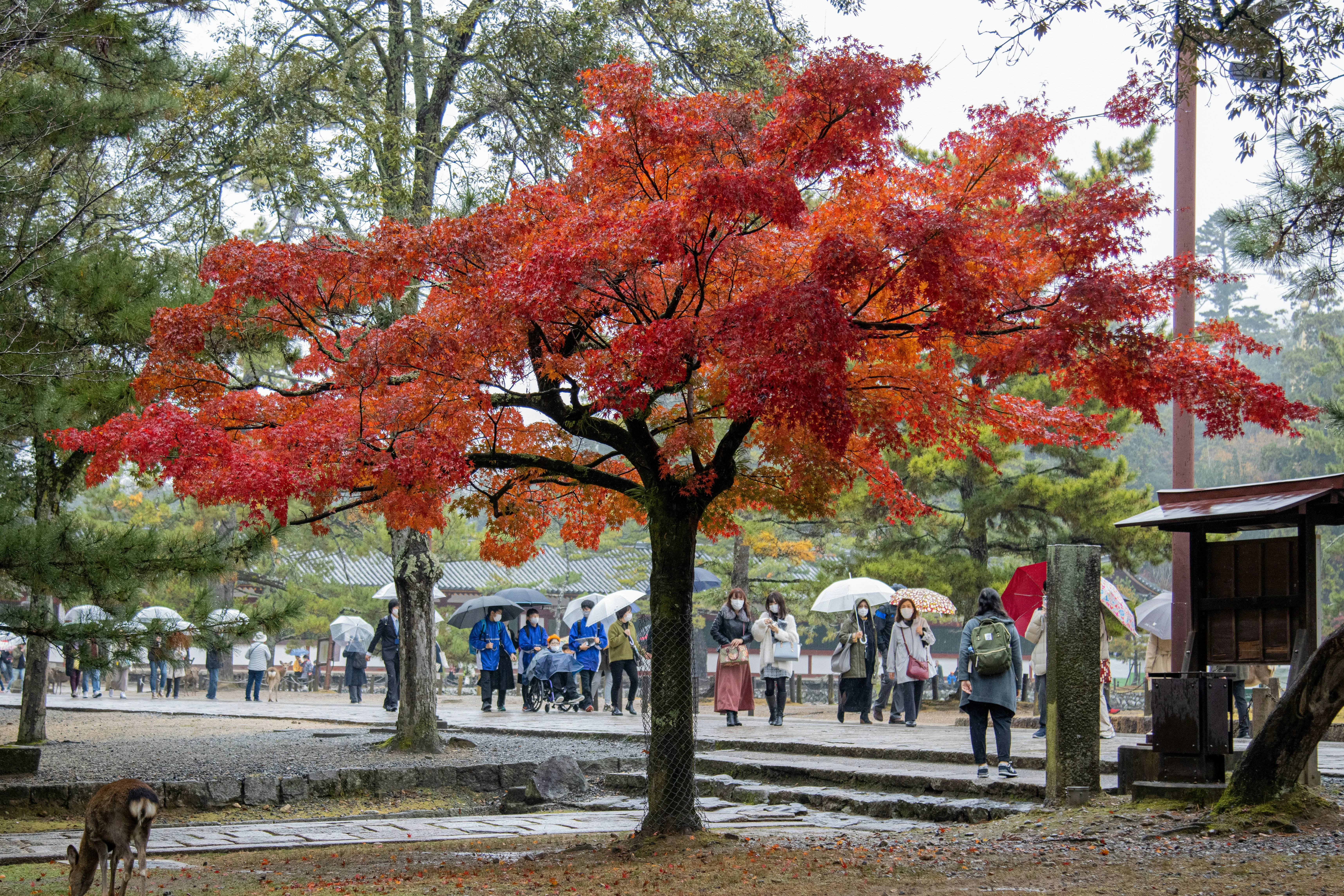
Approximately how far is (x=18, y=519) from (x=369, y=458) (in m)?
3.74

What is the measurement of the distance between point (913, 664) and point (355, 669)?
14.7 m

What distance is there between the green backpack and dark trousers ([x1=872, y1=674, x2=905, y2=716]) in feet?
18.8

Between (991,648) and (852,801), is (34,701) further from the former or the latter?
Result: (991,648)

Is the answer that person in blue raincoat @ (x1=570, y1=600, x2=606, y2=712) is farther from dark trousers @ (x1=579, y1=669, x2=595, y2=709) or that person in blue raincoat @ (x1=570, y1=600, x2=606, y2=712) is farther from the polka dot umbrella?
the polka dot umbrella

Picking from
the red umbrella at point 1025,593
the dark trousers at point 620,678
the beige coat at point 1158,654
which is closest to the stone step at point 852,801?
the red umbrella at point 1025,593

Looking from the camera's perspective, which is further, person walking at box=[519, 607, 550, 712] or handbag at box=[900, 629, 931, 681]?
person walking at box=[519, 607, 550, 712]

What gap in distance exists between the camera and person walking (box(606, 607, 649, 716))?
17.4 metres

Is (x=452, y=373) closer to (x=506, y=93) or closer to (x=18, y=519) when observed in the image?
(x=18, y=519)

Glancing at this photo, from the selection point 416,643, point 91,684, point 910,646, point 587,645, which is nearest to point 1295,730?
point 910,646

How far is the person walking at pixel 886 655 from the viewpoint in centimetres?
1555

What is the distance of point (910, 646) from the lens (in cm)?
1407

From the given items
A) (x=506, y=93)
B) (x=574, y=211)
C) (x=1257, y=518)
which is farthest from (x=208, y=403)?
(x=1257, y=518)

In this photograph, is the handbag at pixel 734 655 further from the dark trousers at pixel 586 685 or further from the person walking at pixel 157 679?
the person walking at pixel 157 679

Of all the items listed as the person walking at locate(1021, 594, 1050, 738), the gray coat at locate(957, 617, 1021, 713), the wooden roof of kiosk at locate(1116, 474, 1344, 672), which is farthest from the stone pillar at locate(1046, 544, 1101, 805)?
the person walking at locate(1021, 594, 1050, 738)
